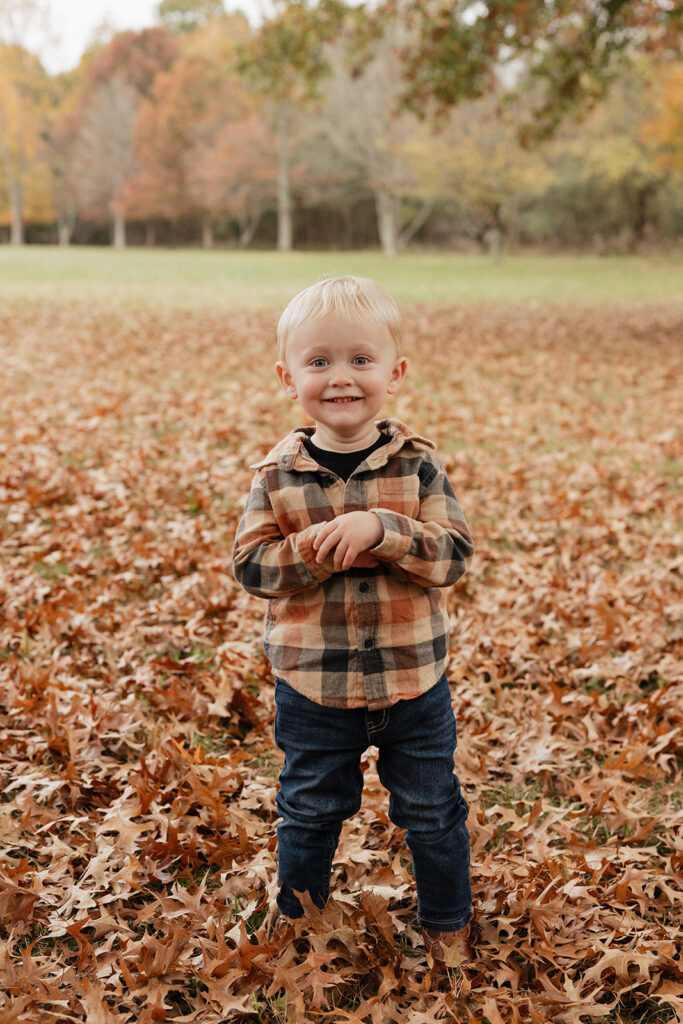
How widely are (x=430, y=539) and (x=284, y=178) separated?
54.0 m

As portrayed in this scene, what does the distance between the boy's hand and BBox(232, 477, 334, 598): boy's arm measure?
0.04m

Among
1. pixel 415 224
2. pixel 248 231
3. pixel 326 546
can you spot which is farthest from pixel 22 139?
pixel 326 546

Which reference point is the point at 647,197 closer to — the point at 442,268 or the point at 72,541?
the point at 442,268

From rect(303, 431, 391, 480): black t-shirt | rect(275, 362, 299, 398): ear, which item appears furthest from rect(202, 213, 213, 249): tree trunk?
rect(303, 431, 391, 480): black t-shirt

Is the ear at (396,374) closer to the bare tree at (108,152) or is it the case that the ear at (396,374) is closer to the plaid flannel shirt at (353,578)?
the plaid flannel shirt at (353,578)

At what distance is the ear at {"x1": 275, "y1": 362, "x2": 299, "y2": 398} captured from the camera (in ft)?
7.71

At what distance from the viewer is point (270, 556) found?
2.27 meters

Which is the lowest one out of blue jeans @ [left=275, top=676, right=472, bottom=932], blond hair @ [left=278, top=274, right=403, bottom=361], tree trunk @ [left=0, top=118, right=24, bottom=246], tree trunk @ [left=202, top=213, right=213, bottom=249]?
blue jeans @ [left=275, top=676, right=472, bottom=932]

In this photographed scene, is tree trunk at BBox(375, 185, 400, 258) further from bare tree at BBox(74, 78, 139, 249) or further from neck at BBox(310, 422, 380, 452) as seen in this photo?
neck at BBox(310, 422, 380, 452)

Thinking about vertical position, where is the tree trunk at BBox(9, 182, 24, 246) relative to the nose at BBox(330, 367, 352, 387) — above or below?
above

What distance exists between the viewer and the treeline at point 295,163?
39.7 m

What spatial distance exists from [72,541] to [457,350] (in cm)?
979

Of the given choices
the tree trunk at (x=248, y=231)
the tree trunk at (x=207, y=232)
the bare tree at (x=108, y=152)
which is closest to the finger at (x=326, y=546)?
the tree trunk at (x=248, y=231)

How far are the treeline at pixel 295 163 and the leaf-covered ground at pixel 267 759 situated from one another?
2966 centimetres
